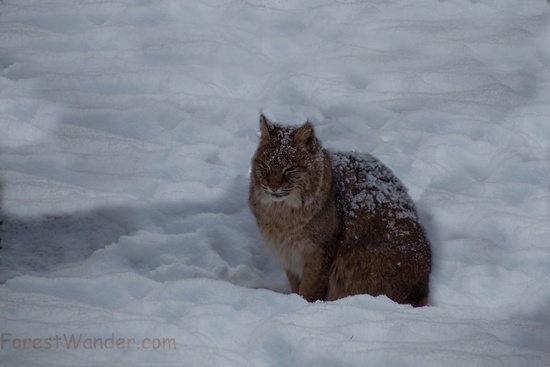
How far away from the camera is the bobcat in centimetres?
554

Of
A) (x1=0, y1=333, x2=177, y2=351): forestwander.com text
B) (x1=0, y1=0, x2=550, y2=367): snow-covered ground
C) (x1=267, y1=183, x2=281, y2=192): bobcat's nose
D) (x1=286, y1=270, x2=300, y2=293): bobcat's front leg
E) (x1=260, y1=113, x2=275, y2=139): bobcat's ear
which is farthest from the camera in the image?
(x1=286, y1=270, x2=300, y2=293): bobcat's front leg

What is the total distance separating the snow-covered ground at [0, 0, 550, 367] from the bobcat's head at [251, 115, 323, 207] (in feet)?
2.18

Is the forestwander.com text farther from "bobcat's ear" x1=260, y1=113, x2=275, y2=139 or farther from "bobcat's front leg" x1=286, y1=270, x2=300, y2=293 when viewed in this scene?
"bobcat's ear" x1=260, y1=113, x2=275, y2=139

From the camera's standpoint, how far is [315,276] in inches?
224

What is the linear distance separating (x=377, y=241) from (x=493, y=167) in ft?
5.37

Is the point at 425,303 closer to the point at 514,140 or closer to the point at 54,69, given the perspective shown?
the point at 514,140

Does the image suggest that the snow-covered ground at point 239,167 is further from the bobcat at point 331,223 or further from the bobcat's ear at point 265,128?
the bobcat's ear at point 265,128

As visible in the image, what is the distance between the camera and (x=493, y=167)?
6.62m

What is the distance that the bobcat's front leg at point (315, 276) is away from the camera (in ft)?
18.7

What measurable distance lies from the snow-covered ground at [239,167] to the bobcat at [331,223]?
1.00ft

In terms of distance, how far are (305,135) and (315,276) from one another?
109cm

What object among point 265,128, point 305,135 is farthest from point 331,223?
point 265,128

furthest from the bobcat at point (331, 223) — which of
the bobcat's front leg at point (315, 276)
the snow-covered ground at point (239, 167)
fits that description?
the snow-covered ground at point (239, 167)

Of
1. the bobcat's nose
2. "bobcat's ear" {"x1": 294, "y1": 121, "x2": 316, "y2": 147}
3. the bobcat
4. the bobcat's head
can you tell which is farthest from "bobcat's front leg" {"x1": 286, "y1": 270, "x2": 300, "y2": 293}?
"bobcat's ear" {"x1": 294, "y1": 121, "x2": 316, "y2": 147}
